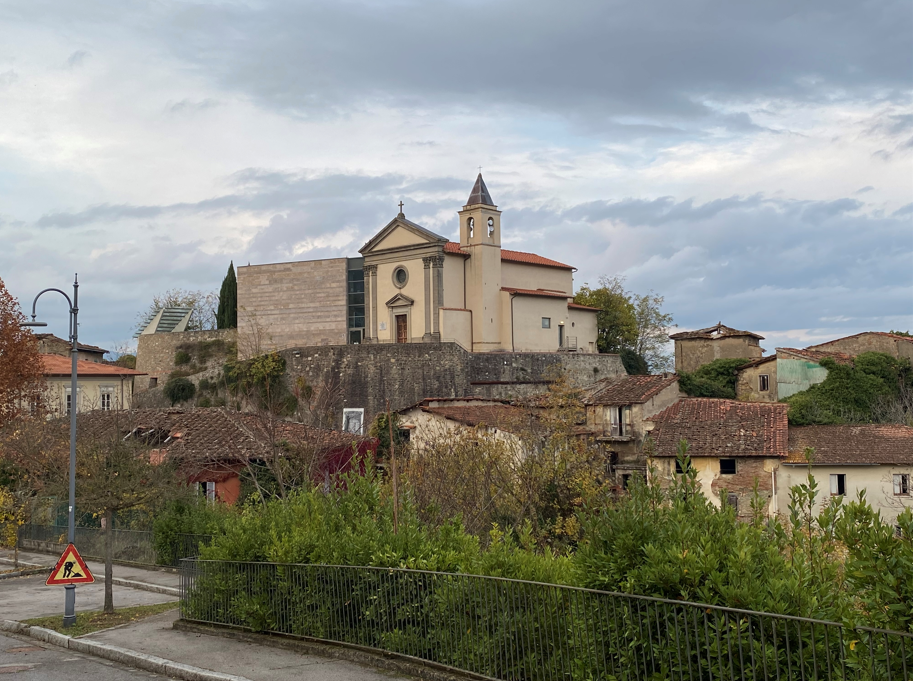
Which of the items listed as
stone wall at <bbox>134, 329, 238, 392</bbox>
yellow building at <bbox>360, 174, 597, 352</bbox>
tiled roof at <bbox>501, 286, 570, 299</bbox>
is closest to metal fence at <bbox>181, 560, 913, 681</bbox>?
yellow building at <bbox>360, 174, 597, 352</bbox>

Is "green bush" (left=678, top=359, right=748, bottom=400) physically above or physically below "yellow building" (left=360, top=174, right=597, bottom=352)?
below

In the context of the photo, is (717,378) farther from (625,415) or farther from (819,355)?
(625,415)

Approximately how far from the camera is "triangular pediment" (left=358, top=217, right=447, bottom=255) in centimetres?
5681

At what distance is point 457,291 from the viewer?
57500mm

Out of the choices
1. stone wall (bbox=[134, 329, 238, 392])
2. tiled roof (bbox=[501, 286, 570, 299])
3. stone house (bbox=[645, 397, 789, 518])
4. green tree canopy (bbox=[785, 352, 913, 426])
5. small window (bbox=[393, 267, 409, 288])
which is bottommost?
stone house (bbox=[645, 397, 789, 518])

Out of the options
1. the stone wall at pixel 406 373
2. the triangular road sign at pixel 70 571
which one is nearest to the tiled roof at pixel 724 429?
the stone wall at pixel 406 373

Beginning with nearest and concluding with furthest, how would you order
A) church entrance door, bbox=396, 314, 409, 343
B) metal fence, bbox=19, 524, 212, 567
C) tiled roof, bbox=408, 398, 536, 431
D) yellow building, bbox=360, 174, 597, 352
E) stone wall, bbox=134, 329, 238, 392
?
metal fence, bbox=19, 524, 212, 567 → tiled roof, bbox=408, 398, 536, 431 → yellow building, bbox=360, 174, 597, 352 → church entrance door, bbox=396, 314, 409, 343 → stone wall, bbox=134, 329, 238, 392

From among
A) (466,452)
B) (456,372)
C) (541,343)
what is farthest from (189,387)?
(466,452)

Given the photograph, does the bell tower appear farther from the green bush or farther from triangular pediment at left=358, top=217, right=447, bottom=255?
the green bush

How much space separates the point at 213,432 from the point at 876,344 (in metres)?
37.3

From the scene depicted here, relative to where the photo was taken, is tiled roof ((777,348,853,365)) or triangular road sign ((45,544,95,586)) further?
tiled roof ((777,348,853,365))

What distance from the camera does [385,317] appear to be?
192ft

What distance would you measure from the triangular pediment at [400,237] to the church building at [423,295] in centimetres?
6

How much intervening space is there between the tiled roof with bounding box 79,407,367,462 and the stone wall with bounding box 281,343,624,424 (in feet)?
55.7
